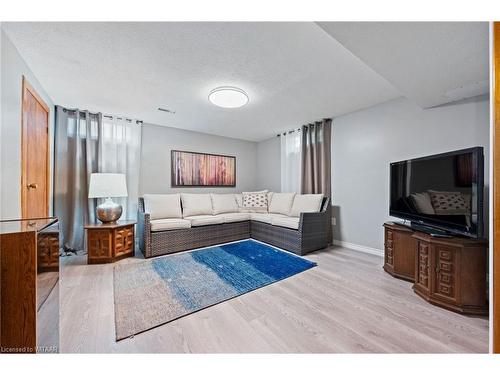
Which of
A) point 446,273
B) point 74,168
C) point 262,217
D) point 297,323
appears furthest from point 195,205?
point 446,273

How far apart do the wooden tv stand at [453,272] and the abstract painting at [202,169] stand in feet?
12.0

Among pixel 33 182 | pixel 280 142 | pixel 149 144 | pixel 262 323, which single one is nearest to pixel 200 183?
pixel 149 144

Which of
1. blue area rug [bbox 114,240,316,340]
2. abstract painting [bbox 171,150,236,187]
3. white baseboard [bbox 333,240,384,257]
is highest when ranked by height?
abstract painting [bbox 171,150,236,187]

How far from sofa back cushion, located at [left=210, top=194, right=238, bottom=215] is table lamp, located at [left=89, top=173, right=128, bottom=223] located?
1.59 meters

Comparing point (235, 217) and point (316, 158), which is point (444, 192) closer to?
point (316, 158)

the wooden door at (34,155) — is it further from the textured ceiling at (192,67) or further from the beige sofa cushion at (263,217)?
the beige sofa cushion at (263,217)

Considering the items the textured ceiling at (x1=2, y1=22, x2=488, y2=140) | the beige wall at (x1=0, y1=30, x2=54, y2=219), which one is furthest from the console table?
the textured ceiling at (x1=2, y1=22, x2=488, y2=140)

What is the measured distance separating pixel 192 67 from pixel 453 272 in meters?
2.92

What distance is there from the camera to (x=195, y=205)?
3768 mm

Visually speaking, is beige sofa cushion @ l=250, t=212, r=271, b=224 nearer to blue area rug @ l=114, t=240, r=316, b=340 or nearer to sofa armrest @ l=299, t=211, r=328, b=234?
blue area rug @ l=114, t=240, r=316, b=340

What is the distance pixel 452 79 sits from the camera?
1.82 meters

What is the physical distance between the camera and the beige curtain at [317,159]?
363 cm

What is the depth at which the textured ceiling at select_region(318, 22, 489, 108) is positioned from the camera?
1.23 metres
